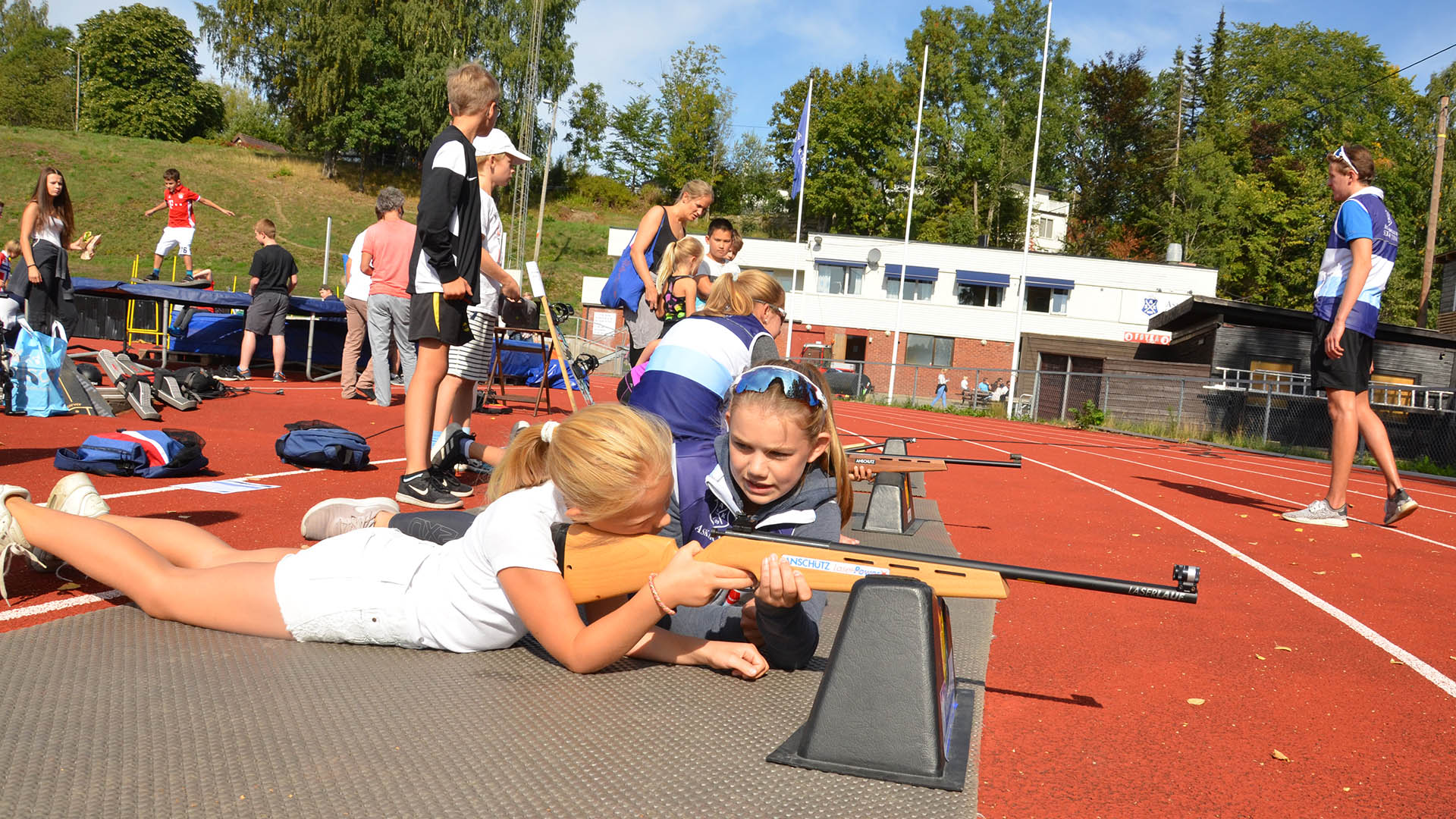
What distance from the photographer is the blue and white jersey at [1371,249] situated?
6.57 metres

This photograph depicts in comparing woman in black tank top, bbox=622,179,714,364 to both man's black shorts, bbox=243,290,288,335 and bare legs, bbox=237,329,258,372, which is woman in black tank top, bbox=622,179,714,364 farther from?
bare legs, bbox=237,329,258,372

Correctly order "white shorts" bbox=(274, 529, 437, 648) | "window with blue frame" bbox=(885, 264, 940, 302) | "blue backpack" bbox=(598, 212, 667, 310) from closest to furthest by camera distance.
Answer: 1. "white shorts" bbox=(274, 529, 437, 648)
2. "blue backpack" bbox=(598, 212, 667, 310)
3. "window with blue frame" bbox=(885, 264, 940, 302)

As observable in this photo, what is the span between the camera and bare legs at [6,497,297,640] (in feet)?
9.49

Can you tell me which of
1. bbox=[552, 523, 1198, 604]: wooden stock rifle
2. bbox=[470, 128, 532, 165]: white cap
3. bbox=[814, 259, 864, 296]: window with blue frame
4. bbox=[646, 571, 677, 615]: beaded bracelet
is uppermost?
bbox=[814, 259, 864, 296]: window with blue frame

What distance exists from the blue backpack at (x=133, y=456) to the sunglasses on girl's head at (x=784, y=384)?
14.3 ft

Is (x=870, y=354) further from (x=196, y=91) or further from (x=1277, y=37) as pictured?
(x=196, y=91)

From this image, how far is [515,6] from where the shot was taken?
167 feet

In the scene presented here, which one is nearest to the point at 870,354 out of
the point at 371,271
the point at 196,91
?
the point at 371,271

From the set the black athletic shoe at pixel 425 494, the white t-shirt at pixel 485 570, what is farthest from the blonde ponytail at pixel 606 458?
the black athletic shoe at pixel 425 494

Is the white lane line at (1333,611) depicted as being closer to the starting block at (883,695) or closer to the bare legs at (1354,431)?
the bare legs at (1354,431)

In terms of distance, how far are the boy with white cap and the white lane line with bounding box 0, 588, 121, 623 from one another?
77.4 inches

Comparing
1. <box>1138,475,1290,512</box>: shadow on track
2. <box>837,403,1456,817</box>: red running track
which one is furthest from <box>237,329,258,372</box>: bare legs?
<box>1138,475,1290,512</box>: shadow on track

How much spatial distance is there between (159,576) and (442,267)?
2.53 meters

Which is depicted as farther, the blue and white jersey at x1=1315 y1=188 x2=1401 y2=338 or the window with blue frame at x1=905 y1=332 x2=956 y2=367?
the window with blue frame at x1=905 y1=332 x2=956 y2=367
